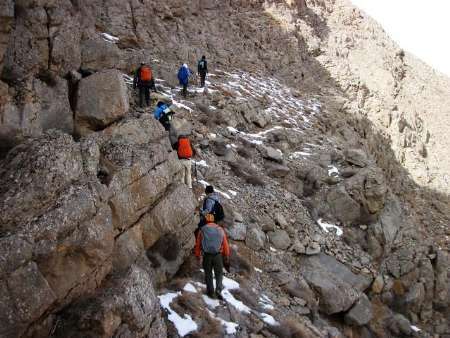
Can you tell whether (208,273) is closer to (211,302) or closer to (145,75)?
(211,302)

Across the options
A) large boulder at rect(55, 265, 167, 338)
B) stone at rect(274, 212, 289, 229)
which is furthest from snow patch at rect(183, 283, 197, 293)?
stone at rect(274, 212, 289, 229)

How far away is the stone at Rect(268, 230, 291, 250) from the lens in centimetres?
1655

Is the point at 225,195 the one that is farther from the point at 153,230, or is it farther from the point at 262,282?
the point at 153,230

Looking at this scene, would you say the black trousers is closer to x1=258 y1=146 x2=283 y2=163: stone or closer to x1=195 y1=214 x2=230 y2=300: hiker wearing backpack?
x1=258 y1=146 x2=283 y2=163: stone

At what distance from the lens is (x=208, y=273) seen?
10.4 meters

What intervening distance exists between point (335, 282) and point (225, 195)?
17.4 ft

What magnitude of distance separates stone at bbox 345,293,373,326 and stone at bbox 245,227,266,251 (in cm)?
419

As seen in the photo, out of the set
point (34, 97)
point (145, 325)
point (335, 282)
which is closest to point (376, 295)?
point (335, 282)

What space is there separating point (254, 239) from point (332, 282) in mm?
3534

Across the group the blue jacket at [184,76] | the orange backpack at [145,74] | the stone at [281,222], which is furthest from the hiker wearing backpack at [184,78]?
the stone at [281,222]

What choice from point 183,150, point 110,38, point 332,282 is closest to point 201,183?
point 183,150

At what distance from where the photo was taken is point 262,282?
13.7 m

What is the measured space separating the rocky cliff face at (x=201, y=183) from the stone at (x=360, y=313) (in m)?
0.05

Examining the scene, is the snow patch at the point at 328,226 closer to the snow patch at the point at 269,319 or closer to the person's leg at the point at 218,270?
the snow patch at the point at 269,319
